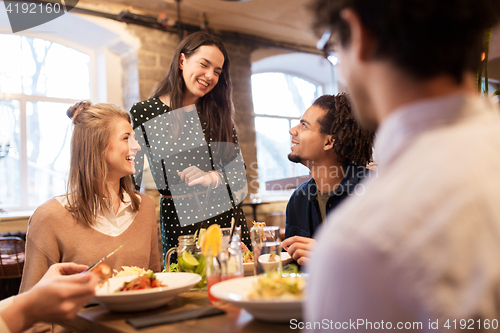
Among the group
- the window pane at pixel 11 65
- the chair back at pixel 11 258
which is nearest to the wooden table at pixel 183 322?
the chair back at pixel 11 258

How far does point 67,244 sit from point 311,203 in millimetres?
1238

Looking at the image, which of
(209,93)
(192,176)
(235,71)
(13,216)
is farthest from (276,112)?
(192,176)

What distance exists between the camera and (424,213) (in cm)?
46

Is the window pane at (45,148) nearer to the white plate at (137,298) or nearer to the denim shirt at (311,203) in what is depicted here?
the denim shirt at (311,203)

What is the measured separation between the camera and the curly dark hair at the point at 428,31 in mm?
550

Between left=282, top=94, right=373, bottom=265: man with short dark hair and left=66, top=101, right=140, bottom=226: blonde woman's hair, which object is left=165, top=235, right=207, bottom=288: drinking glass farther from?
left=282, top=94, right=373, bottom=265: man with short dark hair

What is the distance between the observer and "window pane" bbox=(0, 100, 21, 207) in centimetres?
480

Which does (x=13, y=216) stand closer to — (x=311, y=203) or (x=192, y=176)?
(x=192, y=176)

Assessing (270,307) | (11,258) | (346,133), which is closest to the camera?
(270,307)

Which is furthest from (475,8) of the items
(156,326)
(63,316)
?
(63,316)

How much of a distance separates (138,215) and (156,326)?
3.13 feet

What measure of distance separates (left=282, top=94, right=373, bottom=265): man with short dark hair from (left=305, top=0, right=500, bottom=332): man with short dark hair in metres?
1.53

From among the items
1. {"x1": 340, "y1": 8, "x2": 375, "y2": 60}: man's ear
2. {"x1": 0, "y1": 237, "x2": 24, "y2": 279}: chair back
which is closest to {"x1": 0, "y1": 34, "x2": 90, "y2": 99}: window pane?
{"x1": 0, "y1": 237, "x2": 24, "y2": 279}: chair back

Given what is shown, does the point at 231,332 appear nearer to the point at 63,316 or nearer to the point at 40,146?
the point at 63,316
